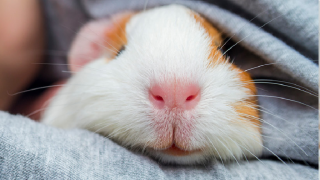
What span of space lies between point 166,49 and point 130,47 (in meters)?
0.19

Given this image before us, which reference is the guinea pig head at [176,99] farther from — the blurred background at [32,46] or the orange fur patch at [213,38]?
the blurred background at [32,46]

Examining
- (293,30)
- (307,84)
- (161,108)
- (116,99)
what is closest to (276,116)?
(307,84)

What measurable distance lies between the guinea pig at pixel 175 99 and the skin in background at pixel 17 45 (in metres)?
0.52

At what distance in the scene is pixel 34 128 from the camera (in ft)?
1.92

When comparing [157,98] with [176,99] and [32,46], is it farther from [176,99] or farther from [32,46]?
[32,46]

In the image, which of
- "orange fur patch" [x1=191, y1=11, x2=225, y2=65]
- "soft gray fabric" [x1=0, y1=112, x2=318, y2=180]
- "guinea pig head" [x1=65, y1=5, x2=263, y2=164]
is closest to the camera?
"soft gray fabric" [x1=0, y1=112, x2=318, y2=180]

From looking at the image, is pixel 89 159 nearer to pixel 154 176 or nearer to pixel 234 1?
pixel 154 176

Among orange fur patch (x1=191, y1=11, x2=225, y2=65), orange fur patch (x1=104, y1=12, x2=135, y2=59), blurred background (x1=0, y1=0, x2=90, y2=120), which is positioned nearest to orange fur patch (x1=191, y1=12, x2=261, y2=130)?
orange fur patch (x1=191, y1=11, x2=225, y2=65)

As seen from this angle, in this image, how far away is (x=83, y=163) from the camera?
0.53m

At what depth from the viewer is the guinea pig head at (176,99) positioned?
0.59 meters

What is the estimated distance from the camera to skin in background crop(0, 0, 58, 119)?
1072 mm

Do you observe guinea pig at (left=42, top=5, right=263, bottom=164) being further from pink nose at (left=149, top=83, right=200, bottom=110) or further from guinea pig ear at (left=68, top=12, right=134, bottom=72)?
guinea pig ear at (left=68, top=12, right=134, bottom=72)

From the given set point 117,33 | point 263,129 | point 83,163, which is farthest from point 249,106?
point 117,33

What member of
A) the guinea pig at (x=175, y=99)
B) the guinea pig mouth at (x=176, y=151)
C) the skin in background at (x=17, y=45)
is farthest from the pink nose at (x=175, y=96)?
the skin in background at (x=17, y=45)
